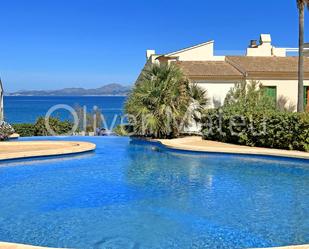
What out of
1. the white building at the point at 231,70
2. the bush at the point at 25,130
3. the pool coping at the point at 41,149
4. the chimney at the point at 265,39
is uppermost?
the chimney at the point at 265,39

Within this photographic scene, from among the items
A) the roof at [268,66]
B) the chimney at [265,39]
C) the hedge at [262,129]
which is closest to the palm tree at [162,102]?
the hedge at [262,129]

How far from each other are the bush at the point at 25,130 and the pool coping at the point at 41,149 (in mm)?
7660

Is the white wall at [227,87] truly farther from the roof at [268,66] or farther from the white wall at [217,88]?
the roof at [268,66]

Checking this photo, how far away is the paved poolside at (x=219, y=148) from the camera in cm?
1744

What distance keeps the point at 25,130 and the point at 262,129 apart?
15371 millimetres

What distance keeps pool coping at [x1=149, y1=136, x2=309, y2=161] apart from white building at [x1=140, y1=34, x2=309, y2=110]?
4711 mm

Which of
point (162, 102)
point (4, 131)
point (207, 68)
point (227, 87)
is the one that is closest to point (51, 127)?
point (4, 131)

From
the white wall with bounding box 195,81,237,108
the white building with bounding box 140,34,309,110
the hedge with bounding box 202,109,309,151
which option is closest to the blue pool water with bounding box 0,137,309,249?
the hedge with bounding box 202,109,309,151

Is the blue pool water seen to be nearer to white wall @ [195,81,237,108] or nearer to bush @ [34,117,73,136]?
white wall @ [195,81,237,108]

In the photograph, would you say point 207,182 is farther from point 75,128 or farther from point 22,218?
point 75,128

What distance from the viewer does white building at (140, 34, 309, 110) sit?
2597 centimetres

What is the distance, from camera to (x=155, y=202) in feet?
36.3

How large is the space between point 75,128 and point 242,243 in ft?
70.9

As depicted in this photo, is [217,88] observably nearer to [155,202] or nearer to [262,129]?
[262,129]
